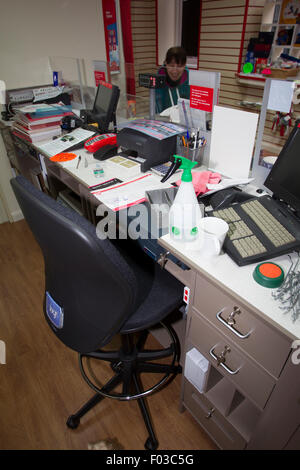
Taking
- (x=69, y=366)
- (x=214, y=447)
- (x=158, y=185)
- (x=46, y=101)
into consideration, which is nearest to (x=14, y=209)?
(x=46, y=101)

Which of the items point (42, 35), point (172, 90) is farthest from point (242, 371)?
point (42, 35)

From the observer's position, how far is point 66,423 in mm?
1294

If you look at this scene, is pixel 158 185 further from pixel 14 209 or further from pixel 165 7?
pixel 165 7

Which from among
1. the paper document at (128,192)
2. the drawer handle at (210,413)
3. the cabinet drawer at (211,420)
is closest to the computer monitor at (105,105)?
the paper document at (128,192)

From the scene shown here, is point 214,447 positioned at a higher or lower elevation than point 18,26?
lower

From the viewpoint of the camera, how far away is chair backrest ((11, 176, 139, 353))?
26.0 inches

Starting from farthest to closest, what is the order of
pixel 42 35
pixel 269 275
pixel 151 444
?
pixel 42 35
pixel 151 444
pixel 269 275

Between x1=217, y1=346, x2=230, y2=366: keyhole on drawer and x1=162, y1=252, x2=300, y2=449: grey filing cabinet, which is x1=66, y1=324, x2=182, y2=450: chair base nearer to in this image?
x1=162, y1=252, x2=300, y2=449: grey filing cabinet

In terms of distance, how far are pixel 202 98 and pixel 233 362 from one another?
3.76ft

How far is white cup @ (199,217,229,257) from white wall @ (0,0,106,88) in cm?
224

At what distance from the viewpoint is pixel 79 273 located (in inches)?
30.2

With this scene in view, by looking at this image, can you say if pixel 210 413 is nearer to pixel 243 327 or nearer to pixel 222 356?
pixel 222 356

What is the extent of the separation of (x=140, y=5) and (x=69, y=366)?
4.53 meters
